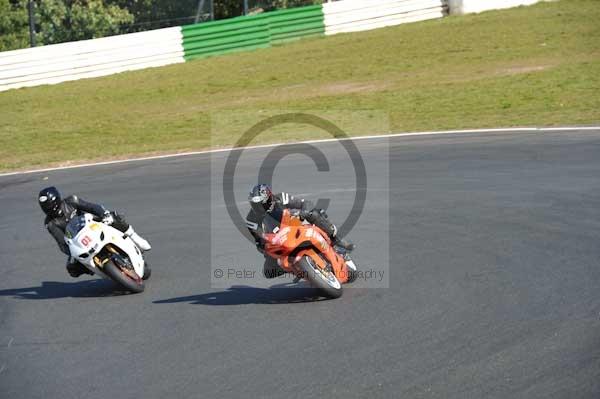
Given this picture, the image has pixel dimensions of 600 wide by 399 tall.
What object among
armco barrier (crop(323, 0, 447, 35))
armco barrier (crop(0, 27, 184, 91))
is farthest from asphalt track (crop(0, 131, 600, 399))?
armco barrier (crop(323, 0, 447, 35))

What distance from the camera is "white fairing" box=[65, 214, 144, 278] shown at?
34.8ft

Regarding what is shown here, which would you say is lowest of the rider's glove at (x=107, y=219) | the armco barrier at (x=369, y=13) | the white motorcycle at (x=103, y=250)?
the white motorcycle at (x=103, y=250)

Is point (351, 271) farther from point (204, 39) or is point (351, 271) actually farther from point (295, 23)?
point (295, 23)

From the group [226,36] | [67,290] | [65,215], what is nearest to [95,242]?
[65,215]

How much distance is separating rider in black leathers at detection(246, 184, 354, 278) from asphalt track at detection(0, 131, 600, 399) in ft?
1.48

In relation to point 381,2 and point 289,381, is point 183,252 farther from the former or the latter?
point 381,2

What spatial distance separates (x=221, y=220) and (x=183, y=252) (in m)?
1.90

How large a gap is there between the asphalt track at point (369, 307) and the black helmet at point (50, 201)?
105 centimetres

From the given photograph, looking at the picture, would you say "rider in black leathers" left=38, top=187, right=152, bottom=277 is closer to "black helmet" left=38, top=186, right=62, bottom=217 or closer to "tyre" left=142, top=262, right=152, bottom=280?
"black helmet" left=38, top=186, right=62, bottom=217

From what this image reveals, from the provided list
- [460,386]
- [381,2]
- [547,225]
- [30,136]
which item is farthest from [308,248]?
[381,2]

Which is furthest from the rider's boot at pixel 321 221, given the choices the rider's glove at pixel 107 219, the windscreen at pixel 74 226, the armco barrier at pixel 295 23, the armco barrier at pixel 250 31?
the armco barrier at pixel 295 23

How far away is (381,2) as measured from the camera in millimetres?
35688

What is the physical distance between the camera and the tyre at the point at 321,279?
922cm

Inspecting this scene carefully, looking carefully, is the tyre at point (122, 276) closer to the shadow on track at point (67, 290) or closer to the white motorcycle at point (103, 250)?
the white motorcycle at point (103, 250)
